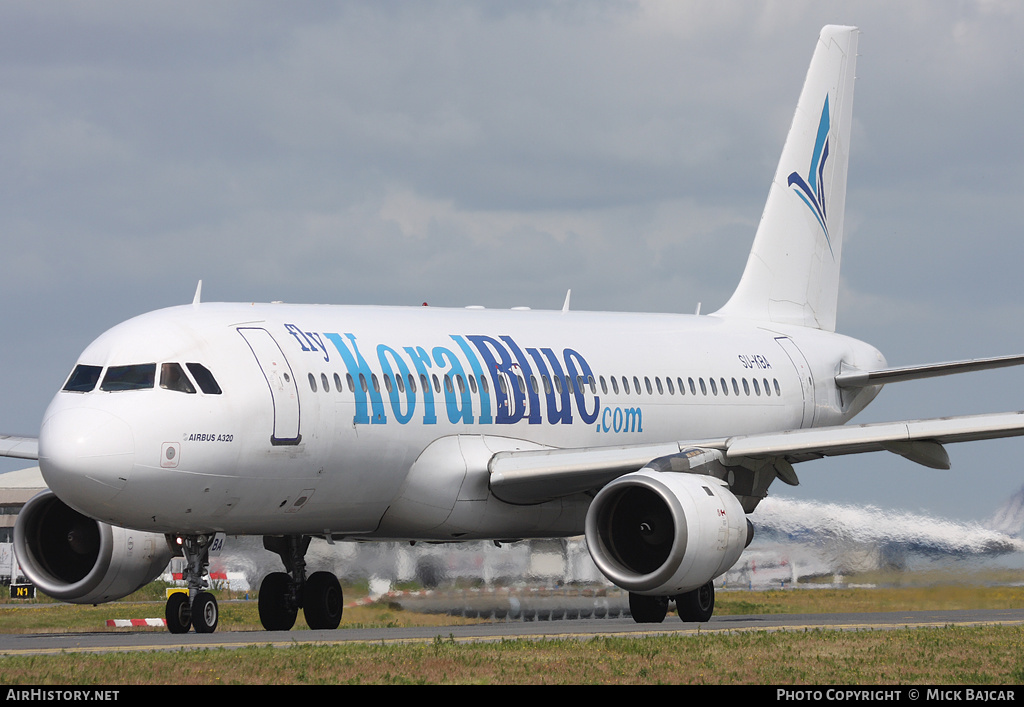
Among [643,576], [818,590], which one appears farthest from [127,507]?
[818,590]

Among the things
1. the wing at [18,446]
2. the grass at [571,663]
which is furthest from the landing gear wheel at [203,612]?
the wing at [18,446]

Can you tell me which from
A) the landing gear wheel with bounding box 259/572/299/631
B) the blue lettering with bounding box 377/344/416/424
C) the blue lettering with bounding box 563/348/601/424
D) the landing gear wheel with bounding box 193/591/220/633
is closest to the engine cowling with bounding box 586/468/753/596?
the blue lettering with bounding box 377/344/416/424

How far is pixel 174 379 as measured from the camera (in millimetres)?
20531

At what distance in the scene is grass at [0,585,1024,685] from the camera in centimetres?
1513

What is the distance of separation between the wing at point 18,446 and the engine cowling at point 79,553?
3.78 feet

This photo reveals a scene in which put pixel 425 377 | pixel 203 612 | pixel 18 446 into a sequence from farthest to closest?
pixel 18 446 < pixel 425 377 < pixel 203 612

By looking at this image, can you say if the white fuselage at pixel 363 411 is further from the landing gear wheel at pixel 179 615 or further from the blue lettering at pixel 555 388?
the landing gear wheel at pixel 179 615

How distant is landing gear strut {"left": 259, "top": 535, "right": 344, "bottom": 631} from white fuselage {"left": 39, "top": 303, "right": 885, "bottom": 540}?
949 millimetres

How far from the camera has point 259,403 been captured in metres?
21.0

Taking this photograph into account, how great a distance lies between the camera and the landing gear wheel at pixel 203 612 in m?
21.5

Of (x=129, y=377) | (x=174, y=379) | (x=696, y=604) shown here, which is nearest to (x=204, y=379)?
(x=174, y=379)

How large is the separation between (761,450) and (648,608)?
128 inches

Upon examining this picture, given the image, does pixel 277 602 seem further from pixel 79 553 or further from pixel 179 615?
pixel 179 615
